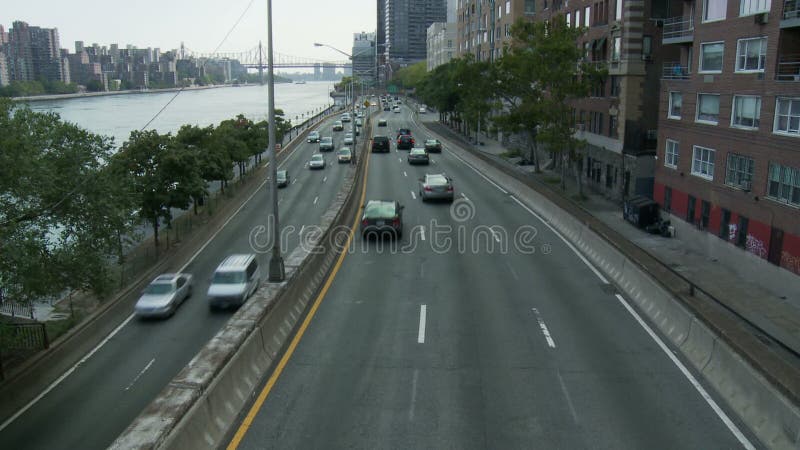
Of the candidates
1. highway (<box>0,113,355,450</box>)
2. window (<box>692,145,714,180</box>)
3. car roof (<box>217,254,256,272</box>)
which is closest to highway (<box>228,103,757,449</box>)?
car roof (<box>217,254,256,272</box>)

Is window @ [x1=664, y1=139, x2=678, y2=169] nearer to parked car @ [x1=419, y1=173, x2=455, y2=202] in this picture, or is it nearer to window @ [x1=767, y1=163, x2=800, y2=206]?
window @ [x1=767, y1=163, x2=800, y2=206]

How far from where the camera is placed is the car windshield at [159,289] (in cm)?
2541

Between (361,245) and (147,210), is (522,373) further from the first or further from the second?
(147,210)

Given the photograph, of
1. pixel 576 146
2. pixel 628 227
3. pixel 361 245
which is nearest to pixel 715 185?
pixel 628 227

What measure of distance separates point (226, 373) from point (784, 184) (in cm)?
2463

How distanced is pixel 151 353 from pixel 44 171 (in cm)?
701

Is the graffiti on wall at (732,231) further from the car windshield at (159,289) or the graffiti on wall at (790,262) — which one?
the car windshield at (159,289)

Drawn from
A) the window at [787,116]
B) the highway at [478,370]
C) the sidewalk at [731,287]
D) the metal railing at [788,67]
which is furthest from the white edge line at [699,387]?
the metal railing at [788,67]

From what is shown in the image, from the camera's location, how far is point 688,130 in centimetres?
3478

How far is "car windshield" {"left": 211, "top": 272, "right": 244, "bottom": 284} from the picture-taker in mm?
25516

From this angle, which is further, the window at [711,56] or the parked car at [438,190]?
the parked car at [438,190]

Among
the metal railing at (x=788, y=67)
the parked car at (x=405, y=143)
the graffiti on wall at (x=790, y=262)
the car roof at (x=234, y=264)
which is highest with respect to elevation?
the metal railing at (x=788, y=67)

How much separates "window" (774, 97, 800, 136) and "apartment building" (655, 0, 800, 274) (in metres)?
0.04

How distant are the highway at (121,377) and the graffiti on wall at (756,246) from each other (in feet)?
72.3
